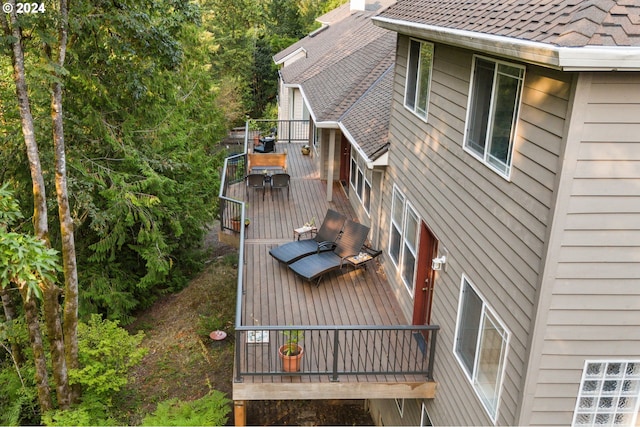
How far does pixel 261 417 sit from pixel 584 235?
27.9ft

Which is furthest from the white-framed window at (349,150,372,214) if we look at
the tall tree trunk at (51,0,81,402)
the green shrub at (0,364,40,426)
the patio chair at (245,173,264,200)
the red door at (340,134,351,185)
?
the green shrub at (0,364,40,426)

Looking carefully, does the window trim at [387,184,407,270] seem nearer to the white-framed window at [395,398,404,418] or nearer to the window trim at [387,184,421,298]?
the window trim at [387,184,421,298]

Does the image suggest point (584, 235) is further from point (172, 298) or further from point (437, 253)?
point (172, 298)

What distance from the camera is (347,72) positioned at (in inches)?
649

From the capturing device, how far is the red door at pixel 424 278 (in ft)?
26.2

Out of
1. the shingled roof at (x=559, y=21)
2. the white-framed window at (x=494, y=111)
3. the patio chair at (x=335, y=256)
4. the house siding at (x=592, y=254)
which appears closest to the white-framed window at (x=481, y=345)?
the house siding at (x=592, y=254)

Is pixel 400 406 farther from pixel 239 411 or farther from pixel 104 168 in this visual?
pixel 104 168

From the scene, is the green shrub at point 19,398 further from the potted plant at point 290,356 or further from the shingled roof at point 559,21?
the shingled roof at point 559,21

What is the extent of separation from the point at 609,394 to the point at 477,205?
224 centimetres

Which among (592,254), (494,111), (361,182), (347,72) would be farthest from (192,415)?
(347,72)

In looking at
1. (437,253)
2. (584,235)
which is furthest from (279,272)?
(584,235)

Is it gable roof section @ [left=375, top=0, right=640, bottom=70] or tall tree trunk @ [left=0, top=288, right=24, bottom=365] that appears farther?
tall tree trunk @ [left=0, top=288, right=24, bottom=365]

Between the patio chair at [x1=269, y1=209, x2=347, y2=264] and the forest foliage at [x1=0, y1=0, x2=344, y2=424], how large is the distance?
119 inches

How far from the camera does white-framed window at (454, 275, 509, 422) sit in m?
5.39
